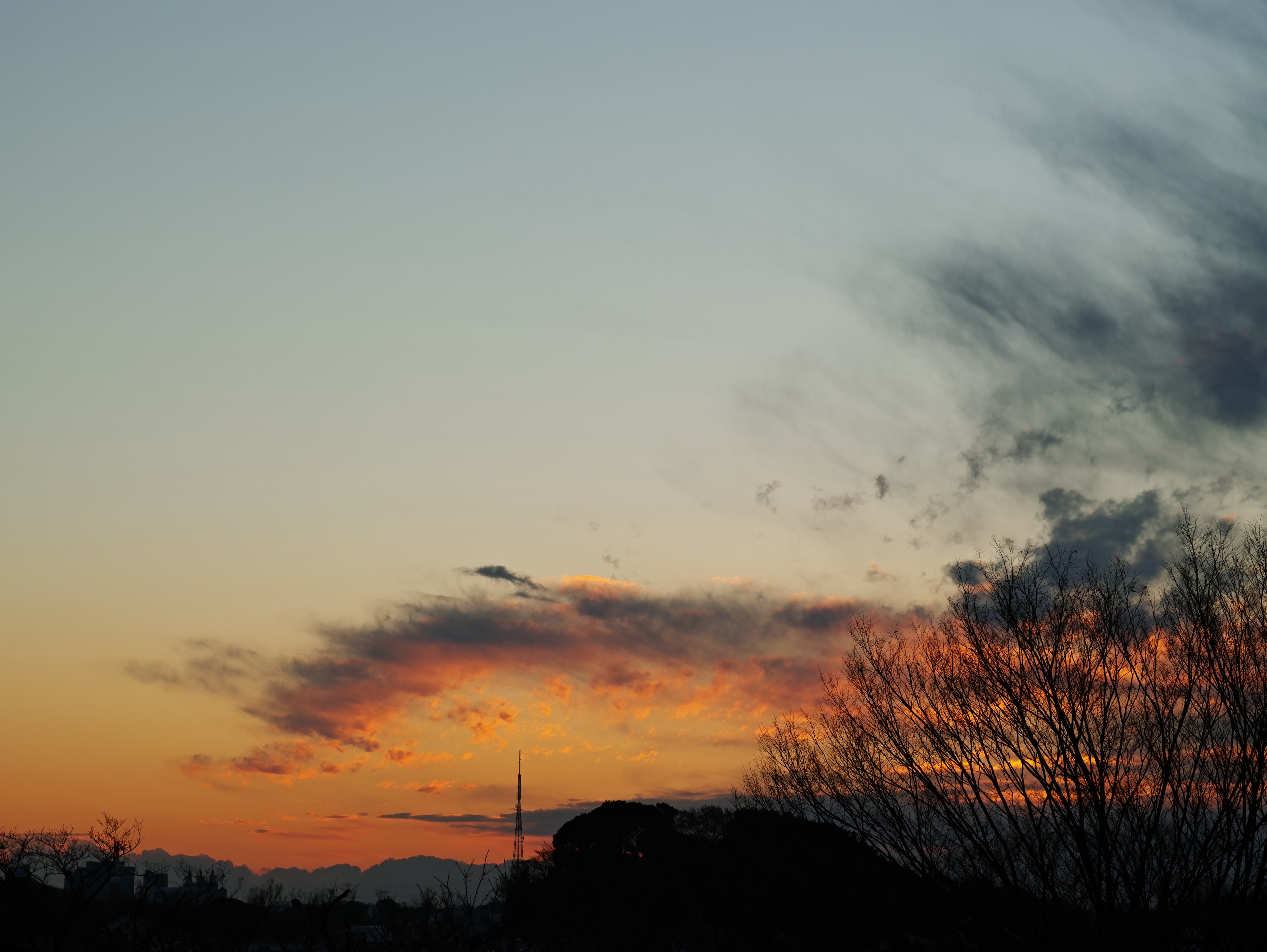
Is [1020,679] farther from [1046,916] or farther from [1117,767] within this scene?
[1046,916]

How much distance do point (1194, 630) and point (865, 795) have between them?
1141cm

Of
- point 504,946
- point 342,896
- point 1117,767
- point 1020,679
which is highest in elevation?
point 1020,679

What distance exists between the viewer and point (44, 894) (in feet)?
174

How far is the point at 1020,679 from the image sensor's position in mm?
23828

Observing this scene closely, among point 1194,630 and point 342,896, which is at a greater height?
point 1194,630

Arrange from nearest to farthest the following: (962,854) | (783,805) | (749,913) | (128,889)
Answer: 1. (962,854)
2. (783,805)
3. (749,913)
4. (128,889)

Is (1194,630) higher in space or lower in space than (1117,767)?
higher

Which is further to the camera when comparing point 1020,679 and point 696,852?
point 696,852

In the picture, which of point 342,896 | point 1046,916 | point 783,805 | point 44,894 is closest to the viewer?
point 342,896

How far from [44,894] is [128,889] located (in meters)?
55.5

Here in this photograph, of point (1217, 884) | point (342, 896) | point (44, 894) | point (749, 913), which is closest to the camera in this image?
point (342, 896)

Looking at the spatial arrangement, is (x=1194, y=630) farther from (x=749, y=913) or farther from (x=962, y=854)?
(x=749, y=913)


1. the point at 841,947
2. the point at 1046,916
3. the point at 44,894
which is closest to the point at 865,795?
the point at 1046,916

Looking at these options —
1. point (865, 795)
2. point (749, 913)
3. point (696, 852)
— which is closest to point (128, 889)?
point (696, 852)
